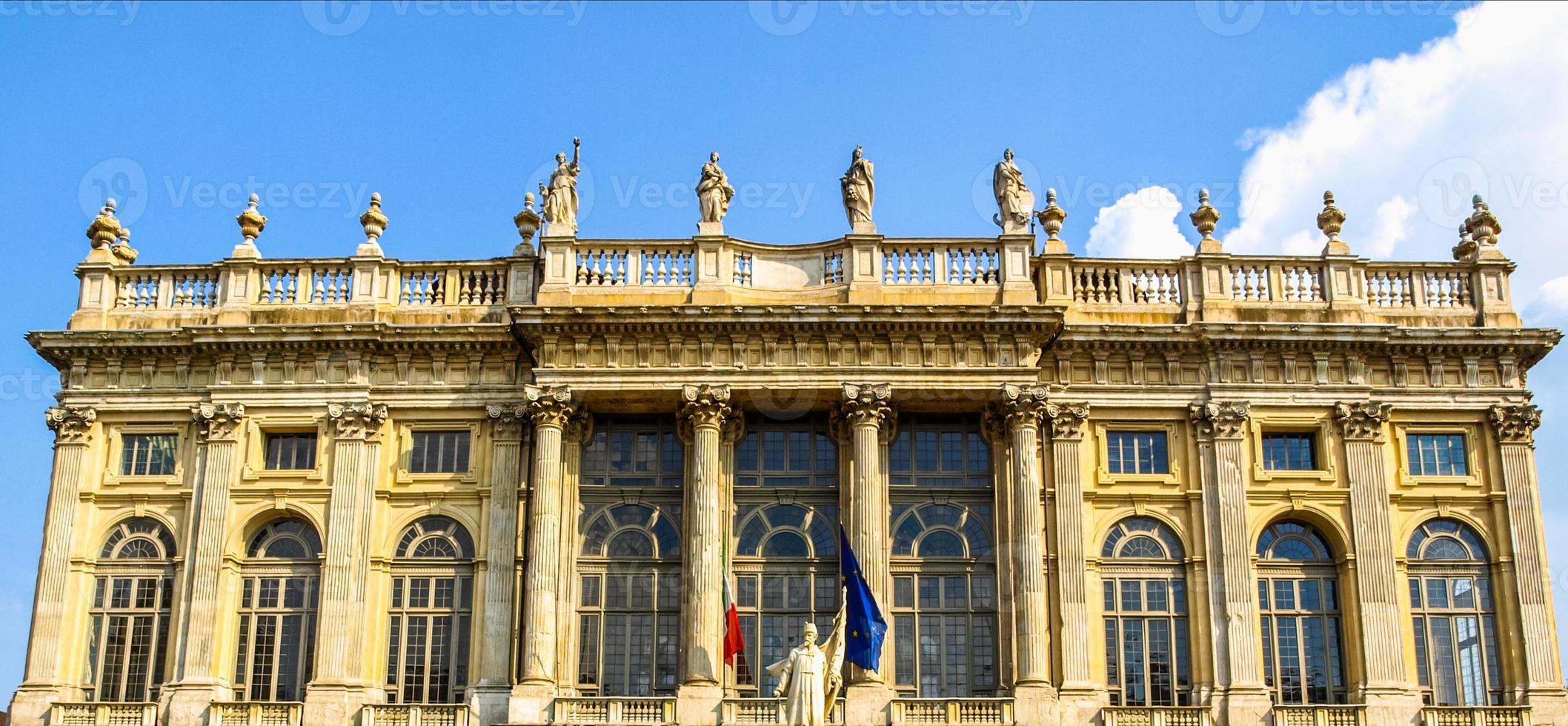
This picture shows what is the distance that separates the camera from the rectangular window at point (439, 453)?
110 ft

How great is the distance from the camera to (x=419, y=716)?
31.2m

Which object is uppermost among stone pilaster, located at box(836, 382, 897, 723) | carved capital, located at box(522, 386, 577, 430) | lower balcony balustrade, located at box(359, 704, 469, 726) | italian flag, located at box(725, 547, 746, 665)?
carved capital, located at box(522, 386, 577, 430)

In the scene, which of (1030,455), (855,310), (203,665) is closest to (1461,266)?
(1030,455)

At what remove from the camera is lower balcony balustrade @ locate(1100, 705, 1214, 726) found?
30797 millimetres

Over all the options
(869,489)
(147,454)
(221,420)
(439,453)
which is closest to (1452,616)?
(869,489)

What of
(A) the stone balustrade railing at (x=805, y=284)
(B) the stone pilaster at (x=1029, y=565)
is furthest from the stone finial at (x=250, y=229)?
(B) the stone pilaster at (x=1029, y=565)

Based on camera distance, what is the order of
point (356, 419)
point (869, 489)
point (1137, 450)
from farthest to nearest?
1. point (1137, 450)
2. point (356, 419)
3. point (869, 489)

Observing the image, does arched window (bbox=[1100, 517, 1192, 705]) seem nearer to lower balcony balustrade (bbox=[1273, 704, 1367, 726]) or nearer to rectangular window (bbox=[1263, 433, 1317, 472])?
→ lower balcony balustrade (bbox=[1273, 704, 1367, 726])

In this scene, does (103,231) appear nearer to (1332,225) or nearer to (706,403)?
(706,403)

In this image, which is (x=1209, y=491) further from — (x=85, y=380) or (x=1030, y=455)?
(x=85, y=380)

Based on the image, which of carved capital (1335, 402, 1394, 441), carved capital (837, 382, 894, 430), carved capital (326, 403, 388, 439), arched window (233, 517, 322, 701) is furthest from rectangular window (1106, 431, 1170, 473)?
arched window (233, 517, 322, 701)

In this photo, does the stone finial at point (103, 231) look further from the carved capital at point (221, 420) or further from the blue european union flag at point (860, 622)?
the blue european union flag at point (860, 622)

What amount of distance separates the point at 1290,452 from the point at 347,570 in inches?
707

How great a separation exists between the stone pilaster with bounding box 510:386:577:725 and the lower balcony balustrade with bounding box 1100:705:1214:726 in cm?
990
